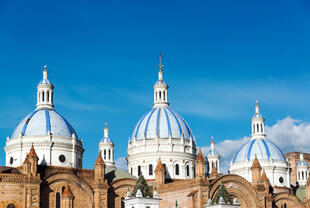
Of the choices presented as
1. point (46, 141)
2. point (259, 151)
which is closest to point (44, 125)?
point (46, 141)

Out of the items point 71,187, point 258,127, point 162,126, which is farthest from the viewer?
point 258,127

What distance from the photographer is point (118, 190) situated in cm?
7356

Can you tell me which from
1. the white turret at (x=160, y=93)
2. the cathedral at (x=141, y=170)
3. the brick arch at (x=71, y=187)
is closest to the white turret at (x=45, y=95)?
the cathedral at (x=141, y=170)

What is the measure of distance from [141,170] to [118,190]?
40.4 ft

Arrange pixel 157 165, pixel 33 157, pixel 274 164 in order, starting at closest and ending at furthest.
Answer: pixel 33 157, pixel 157 165, pixel 274 164

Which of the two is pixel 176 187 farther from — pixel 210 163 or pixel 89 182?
pixel 210 163

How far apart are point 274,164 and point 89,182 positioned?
111ft

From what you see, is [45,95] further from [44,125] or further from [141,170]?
[141,170]

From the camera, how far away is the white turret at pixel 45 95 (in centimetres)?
7919

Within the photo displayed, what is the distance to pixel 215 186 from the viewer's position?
7244 cm

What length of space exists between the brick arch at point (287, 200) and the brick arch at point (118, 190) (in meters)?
24.1

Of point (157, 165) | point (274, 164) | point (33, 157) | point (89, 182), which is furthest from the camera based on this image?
point (274, 164)

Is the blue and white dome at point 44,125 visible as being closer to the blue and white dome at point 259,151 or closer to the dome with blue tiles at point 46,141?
the dome with blue tiles at point 46,141

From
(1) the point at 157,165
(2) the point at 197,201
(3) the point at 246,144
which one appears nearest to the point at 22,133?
(1) the point at 157,165
